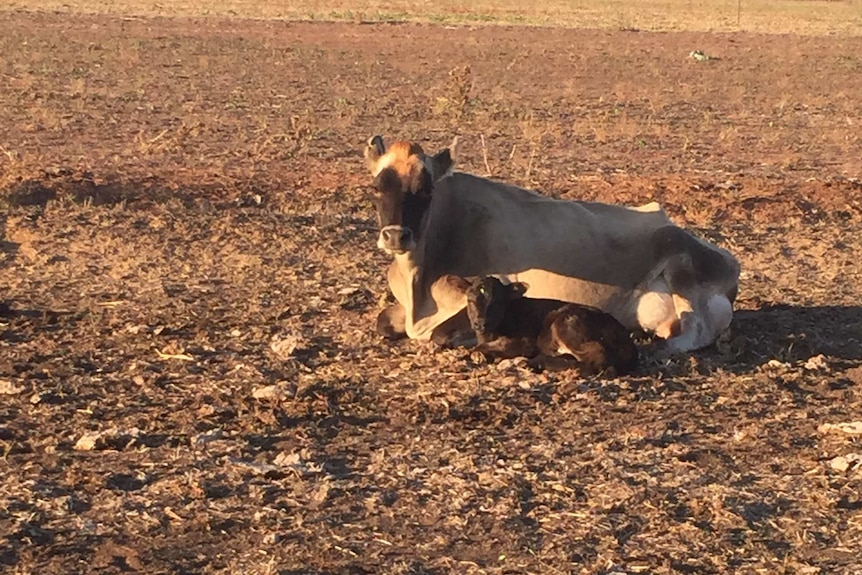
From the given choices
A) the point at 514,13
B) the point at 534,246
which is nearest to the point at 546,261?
the point at 534,246

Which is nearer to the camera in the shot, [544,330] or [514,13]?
[544,330]

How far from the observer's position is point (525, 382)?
885 centimetres

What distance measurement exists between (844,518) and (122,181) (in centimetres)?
1118

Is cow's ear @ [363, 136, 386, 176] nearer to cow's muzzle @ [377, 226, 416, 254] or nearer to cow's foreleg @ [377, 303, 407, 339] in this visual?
cow's muzzle @ [377, 226, 416, 254]

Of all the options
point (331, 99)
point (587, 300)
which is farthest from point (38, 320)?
point (331, 99)

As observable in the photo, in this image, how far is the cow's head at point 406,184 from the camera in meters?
9.46

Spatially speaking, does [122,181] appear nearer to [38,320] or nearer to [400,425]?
[38,320]

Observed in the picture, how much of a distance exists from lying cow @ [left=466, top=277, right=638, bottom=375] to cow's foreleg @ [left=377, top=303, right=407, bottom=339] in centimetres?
78

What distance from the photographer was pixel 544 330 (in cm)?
922

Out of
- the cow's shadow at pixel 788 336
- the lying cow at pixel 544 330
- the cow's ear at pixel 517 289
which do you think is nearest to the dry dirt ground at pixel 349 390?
the cow's shadow at pixel 788 336

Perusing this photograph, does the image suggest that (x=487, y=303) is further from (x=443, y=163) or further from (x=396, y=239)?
(x=443, y=163)

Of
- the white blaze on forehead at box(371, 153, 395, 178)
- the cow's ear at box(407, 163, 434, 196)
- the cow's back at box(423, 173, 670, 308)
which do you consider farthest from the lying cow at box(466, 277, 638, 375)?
the white blaze on forehead at box(371, 153, 395, 178)

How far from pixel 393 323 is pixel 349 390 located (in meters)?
1.49

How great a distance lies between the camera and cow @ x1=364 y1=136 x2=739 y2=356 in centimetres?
984
